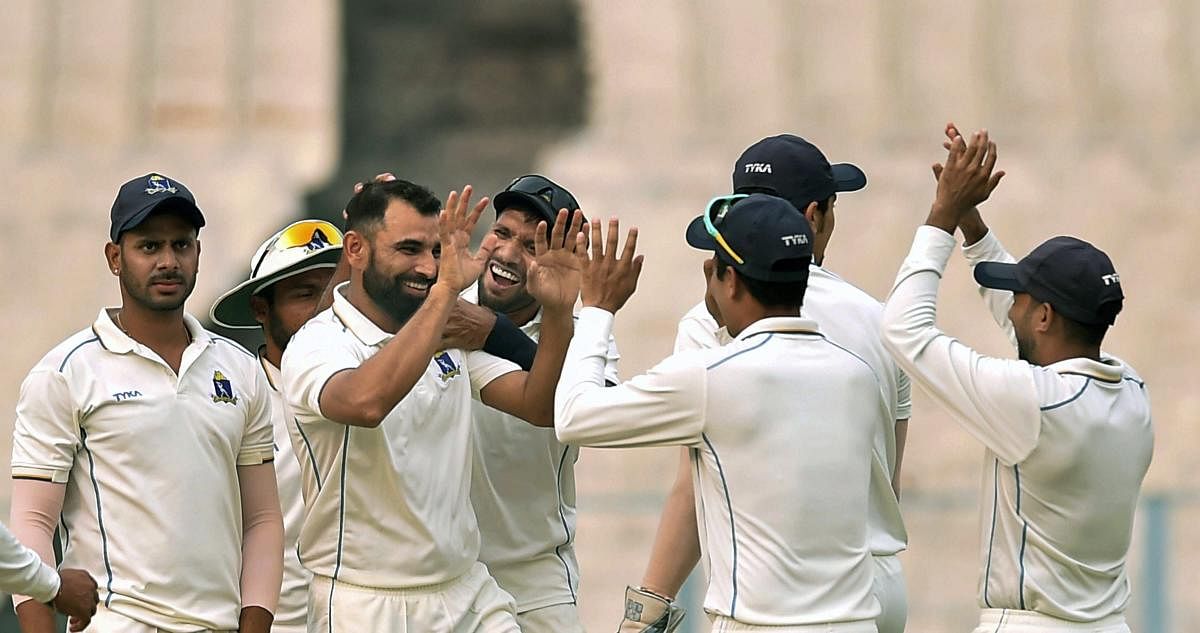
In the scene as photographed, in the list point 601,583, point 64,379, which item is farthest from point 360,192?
point 601,583

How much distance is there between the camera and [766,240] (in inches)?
93.9

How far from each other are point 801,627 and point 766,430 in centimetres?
Answer: 25

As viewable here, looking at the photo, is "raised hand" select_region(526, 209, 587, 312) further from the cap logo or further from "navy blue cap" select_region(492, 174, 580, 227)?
the cap logo

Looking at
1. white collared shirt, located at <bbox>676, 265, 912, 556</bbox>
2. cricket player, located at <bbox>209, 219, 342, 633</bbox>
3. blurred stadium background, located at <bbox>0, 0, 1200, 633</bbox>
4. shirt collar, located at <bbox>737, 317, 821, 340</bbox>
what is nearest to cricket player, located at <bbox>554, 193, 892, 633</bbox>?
shirt collar, located at <bbox>737, 317, 821, 340</bbox>

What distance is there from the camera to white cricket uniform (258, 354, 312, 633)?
3139mm

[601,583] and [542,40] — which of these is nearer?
[601,583]

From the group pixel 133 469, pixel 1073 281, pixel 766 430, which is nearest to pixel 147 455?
pixel 133 469

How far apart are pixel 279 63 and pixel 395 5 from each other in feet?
1.53

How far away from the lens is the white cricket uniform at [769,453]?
2350 millimetres

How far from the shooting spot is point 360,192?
2.74 meters

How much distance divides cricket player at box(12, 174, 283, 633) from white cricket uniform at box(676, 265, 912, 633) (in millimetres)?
663

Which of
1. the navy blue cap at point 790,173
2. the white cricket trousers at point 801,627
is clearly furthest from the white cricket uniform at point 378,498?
the navy blue cap at point 790,173

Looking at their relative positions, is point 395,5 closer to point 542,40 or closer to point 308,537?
point 542,40

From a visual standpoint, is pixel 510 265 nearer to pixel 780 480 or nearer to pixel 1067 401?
pixel 780 480
